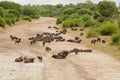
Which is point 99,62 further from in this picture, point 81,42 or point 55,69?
point 81,42

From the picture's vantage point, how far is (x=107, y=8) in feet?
237

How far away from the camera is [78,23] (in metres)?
66.0

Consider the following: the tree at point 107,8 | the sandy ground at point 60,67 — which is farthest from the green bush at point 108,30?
the tree at point 107,8

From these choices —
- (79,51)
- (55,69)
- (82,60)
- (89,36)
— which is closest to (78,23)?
(89,36)

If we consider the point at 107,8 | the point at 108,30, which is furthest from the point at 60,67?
the point at 107,8

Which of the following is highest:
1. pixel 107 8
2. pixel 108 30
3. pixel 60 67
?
pixel 60 67

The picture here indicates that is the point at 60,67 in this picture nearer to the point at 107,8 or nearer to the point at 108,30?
the point at 108,30

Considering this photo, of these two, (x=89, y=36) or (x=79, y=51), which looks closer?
(x=79, y=51)

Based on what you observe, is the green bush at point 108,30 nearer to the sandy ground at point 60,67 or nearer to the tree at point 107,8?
the sandy ground at point 60,67

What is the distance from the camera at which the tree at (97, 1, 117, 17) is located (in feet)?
233

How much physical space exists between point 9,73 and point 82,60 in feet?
25.1

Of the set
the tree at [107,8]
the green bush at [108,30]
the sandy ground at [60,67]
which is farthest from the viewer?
the tree at [107,8]

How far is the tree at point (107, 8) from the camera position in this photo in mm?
71125

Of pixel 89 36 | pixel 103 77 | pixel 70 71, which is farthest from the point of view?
pixel 89 36
